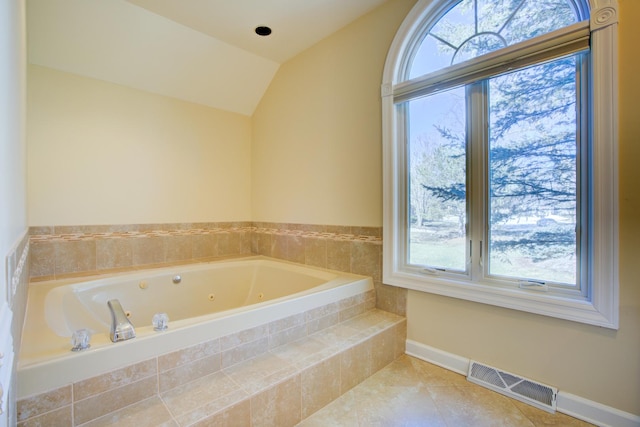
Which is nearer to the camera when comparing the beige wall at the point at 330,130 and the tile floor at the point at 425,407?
the tile floor at the point at 425,407

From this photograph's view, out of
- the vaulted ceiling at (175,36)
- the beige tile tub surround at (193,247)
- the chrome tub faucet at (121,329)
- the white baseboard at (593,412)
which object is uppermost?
the vaulted ceiling at (175,36)

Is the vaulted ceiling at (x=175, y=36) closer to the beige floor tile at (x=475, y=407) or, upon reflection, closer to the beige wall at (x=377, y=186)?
the beige wall at (x=377, y=186)

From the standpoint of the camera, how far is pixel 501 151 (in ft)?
5.76

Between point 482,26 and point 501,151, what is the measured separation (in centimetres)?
80

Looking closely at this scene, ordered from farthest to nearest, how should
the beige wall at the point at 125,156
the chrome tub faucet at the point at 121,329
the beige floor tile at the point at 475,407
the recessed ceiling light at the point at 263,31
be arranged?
1. the recessed ceiling light at the point at 263,31
2. the beige wall at the point at 125,156
3. the beige floor tile at the point at 475,407
4. the chrome tub faucet at the point at 121,329

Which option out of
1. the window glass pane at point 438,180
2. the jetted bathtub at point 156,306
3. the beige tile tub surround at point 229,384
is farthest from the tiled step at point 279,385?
the window glass pane at point 438,180

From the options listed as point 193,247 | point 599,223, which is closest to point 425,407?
point 599,223

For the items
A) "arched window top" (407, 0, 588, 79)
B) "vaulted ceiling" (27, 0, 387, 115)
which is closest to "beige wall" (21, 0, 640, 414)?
"vaulted ceiling" (27, 0, 387, 115)

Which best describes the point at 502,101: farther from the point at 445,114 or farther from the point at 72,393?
the point at 72,393

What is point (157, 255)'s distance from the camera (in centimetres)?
274

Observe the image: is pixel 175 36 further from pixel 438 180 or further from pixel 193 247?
pixel 438 180

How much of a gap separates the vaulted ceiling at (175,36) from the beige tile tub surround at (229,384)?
217cm

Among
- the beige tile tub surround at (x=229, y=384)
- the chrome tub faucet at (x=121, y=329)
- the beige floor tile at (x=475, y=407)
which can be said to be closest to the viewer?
the beige tile tub surround at (x=229, y=384)

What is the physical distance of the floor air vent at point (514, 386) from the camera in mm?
1541
